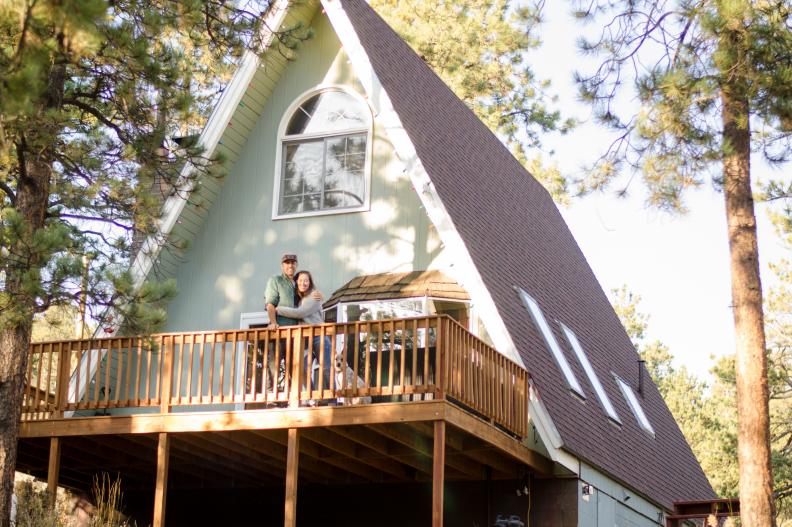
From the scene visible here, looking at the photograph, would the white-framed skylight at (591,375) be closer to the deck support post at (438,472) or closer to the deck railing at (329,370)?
the deck railing at (329,370)

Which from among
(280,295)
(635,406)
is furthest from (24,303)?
(635,406)

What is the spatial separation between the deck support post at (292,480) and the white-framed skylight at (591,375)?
6.08 metres

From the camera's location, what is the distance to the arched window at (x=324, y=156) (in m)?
16.6

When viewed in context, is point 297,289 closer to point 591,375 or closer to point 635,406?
point 591,375

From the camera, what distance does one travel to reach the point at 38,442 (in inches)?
609

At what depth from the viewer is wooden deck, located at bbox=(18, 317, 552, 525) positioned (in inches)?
510

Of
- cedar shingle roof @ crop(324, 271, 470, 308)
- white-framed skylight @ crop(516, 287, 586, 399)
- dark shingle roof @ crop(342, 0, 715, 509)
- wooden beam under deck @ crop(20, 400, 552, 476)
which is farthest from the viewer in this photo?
white-framed skylight @ crop(516, 287, 586, 399)

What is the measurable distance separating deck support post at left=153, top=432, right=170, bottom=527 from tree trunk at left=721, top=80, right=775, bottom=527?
6.16 m

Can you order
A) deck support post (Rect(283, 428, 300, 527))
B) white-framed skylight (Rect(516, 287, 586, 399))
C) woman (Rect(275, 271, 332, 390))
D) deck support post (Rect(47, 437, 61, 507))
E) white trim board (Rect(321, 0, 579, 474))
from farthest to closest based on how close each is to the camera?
white-framed skylight (Rect(516, 287, 586, 399)) < white trim board (Rect(321, 0, 579, 474)) < deck support post (Rect(47, 437, 61, 507)) < woman (Rect(275, 271, 332, 390)) < deck support post (Rect(283, 428, 300, 527))

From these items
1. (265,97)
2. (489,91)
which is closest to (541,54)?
(489,91)

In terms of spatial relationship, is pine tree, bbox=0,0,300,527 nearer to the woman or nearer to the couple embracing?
the couple embracing

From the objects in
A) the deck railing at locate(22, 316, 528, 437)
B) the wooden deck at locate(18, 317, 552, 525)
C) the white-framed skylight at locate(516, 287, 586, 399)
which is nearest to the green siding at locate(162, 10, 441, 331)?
the wooden deck at locate(18, 317, 552, 525)

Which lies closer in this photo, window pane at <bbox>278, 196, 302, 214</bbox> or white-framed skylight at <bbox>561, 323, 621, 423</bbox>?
window pane at <bbox>278, 196, 302, 214</bbox>

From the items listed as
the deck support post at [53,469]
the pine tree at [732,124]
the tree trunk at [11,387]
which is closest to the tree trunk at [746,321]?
the pine tree at [732,124]
